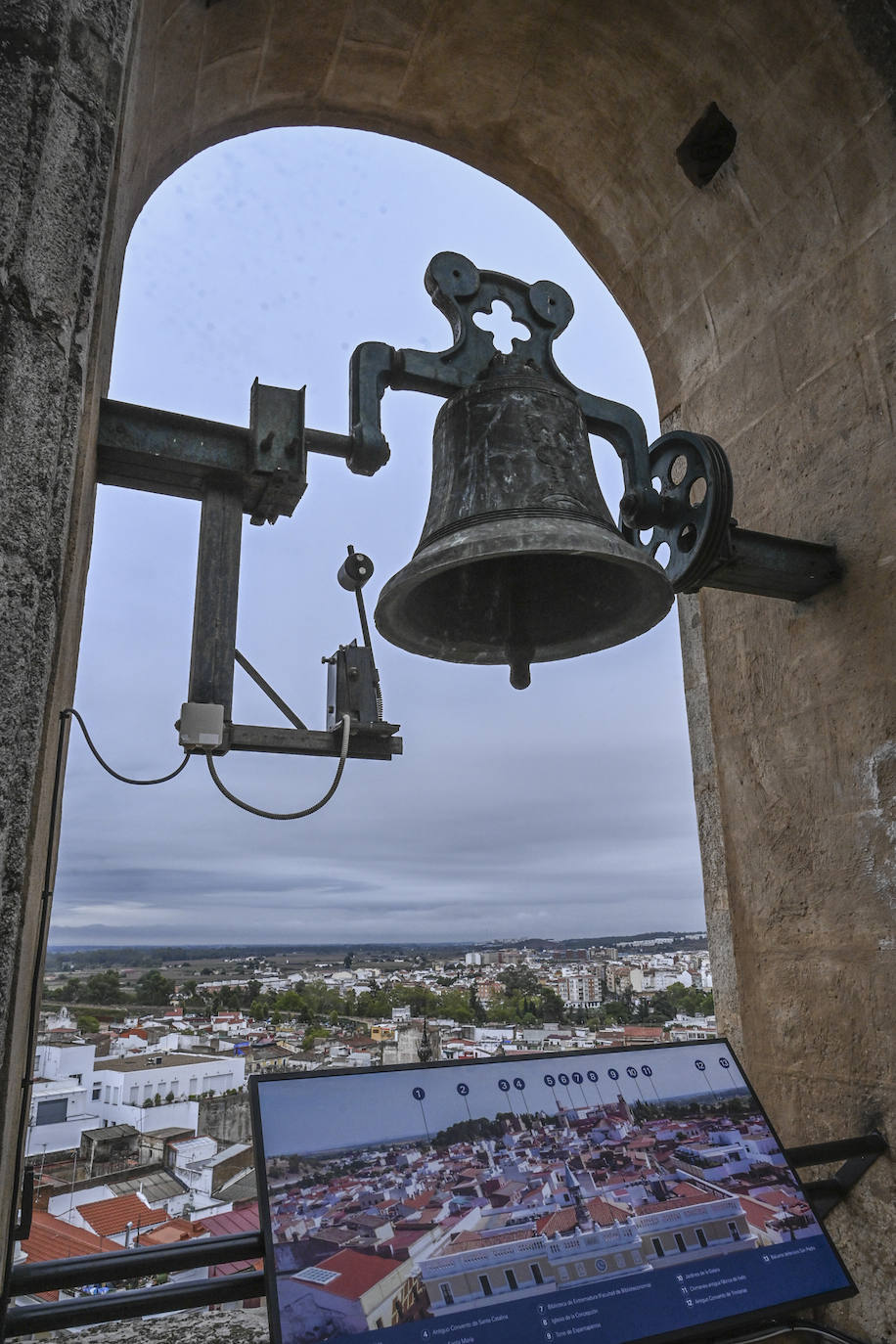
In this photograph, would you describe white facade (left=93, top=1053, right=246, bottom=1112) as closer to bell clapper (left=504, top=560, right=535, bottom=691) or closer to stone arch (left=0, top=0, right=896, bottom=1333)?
stone arch (left=0, top=0, right=896, bottom=1333)

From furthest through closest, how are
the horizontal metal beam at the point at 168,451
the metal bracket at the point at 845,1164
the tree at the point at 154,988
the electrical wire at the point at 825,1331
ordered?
the tree at the point at 154,988
the metal bracket at the point at 845,1164
the horizontal metal beam at the point at 168,451
the electrical wire at the point at 825,1331

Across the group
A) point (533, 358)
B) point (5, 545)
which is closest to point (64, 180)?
point (5, 545)

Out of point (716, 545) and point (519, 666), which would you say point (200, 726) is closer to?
point (519, 666)

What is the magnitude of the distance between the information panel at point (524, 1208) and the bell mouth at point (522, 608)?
1028 millimetres

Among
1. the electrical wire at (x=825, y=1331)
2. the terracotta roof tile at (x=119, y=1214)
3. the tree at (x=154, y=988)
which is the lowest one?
the electrical wire at (x=825, y=1331)

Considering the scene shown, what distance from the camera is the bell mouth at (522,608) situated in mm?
2184

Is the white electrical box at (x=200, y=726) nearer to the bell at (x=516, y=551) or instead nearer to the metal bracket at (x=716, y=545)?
the bell at (x=516, y=551)

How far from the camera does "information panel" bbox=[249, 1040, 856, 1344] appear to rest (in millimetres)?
1216

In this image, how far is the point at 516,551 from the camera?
6.04 feet

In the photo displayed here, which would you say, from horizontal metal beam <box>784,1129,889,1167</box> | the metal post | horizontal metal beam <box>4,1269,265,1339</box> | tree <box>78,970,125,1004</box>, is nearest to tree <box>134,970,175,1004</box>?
tree <box>78,970,125,1004</box>

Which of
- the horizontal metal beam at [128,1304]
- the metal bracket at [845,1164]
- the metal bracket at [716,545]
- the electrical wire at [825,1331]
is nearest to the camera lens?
the horizontal metal beam at [128,1304]

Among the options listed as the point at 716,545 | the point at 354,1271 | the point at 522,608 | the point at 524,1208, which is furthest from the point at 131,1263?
the point at 716,545

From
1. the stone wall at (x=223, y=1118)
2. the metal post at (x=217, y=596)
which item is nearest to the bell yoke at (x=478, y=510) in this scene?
the metal post at (x=217, y=596)

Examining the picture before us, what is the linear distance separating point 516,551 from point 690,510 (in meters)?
0.63
